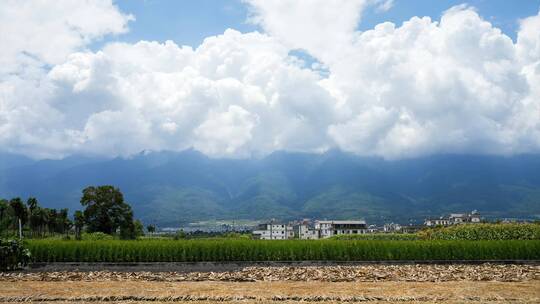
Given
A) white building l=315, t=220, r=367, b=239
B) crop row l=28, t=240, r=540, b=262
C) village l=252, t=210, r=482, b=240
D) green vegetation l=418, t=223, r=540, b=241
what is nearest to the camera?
crop row l=28, t=240, r=540, b=262

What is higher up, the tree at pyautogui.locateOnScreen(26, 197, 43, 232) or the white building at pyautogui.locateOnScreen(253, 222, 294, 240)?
the tree at pyautogui.locateOnScreen(26, 197, 43, 232)

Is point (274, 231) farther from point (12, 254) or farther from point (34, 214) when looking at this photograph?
point (12, 254)

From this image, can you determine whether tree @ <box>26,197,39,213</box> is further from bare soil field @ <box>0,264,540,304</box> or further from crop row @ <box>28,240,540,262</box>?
bare soil field @ <box>0,264,540,304</box>

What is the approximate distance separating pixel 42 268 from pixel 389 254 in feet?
56.2

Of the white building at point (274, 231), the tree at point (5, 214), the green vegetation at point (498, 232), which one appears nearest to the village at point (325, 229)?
the white building at point (274, 231)

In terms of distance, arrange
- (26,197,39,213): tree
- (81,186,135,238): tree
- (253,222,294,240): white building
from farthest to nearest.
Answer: (253,222,294,240): white building
(26,197,39,213): tree
(81,186,135,238): tree

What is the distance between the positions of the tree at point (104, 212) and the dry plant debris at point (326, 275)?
154ft

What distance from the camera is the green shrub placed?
22.3m

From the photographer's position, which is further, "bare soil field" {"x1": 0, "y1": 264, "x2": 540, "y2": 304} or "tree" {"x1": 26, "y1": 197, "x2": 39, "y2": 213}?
"tree" {"x1": 26, "y1": 197, "x2": 39, "y2": 213}

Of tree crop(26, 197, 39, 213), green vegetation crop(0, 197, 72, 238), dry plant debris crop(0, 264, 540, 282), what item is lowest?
dry plant debris crop(0, 264, 540, 282)

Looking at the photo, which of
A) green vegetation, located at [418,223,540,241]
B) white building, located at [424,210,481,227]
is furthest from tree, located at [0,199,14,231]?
green vegetation, located at [418,223,540,241]

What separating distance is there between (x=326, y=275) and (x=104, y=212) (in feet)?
176

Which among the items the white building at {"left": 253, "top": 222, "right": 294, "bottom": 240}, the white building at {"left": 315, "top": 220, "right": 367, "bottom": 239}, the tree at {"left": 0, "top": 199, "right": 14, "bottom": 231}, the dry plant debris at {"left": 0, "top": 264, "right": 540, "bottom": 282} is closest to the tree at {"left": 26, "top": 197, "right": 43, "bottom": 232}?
the tree at {"left": 0, "top": 199, "right": 14, "bottom": 231}

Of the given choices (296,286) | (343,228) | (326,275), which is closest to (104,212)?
(326,275)
